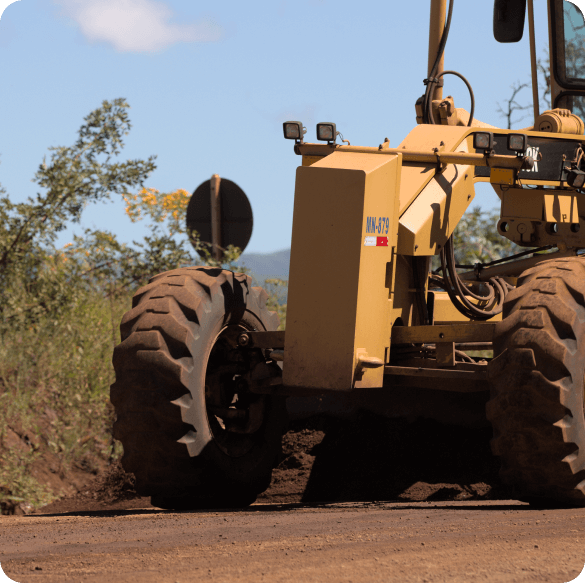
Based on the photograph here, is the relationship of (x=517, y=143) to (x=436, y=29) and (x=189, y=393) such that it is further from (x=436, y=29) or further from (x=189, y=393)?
(x=189, y=393)

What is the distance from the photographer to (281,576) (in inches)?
129

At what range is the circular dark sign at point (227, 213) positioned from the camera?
30.2 ft

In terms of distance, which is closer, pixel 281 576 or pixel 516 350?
pixel 281 576

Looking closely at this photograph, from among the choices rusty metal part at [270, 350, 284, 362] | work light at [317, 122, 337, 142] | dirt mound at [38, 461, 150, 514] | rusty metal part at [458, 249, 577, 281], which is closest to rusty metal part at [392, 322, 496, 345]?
rusty metal part at [270, 350, 284, 362]

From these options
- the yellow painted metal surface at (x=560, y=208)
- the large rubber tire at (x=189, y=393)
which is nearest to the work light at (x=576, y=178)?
the yellow painted metal surface at (x=560, y=208)

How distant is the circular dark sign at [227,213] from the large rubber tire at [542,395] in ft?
14.7

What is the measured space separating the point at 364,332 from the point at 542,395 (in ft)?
3.59

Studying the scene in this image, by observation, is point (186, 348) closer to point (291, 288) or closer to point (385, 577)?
point (291, 288)

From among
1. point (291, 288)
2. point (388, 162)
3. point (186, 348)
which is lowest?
point (186, 348)

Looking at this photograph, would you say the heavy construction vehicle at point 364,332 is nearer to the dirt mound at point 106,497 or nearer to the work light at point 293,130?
the work light at point 293,130

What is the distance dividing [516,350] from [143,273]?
764cm

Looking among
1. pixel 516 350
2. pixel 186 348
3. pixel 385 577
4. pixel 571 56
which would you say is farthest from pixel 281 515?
pixel 571 56

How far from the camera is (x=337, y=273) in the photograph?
534cm

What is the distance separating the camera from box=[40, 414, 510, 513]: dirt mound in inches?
288
